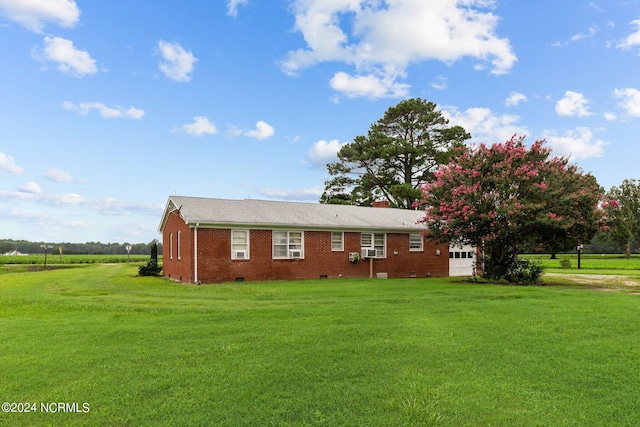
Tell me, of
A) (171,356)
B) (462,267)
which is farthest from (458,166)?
(171,356)

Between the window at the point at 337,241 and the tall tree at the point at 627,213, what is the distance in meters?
49.7

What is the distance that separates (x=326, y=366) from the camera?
205 inches

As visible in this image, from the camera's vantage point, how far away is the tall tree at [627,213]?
56.5 meters

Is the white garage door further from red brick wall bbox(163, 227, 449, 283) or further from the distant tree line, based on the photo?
the distant tree line

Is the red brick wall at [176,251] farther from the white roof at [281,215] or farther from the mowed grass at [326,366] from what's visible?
the mowed grass at [326,366]

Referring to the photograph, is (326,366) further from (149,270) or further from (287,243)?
(149,270)

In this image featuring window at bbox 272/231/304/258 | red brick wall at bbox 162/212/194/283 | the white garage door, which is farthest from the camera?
the white garage door

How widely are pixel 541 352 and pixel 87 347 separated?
632 cm

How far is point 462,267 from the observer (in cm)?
2433

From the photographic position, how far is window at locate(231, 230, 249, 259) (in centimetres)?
1850

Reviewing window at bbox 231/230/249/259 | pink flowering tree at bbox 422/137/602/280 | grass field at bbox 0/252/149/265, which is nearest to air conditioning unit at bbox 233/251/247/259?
window at bbox 231/230/249/259

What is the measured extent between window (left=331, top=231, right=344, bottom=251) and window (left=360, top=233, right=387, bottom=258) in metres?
1.14

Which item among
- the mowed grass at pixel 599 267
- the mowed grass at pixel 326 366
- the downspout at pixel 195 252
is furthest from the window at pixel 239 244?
the mowed grass at pixel 599 267

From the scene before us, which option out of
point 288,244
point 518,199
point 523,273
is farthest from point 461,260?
point 288,244
